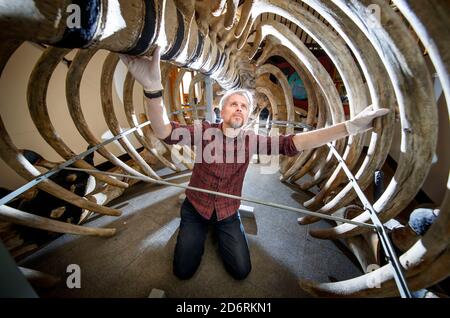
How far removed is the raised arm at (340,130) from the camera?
116cm

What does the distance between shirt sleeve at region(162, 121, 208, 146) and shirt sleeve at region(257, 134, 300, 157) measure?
19.4 inches

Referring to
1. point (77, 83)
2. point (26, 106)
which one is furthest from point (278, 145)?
point (26, 106)

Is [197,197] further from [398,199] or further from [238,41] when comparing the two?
[238,41]

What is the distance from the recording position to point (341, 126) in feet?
4.18

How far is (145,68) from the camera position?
107 centimetres

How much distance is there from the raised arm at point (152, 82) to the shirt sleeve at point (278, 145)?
724 mm

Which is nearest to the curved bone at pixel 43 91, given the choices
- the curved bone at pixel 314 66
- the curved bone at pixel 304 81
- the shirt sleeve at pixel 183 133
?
the shirt sleeve at pixel 183 133

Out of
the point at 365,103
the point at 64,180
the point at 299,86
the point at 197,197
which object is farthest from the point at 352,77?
the point at 299,86

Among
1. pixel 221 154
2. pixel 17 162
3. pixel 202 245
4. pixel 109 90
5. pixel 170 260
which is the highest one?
pixel 109 90

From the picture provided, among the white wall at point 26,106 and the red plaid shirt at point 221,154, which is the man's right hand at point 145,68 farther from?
the white wall at point 26,106

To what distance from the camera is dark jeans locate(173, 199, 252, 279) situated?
152cm

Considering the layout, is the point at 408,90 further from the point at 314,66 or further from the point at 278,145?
the point at 314,66

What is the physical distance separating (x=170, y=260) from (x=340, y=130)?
169cm

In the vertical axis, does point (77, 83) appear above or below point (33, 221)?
above
